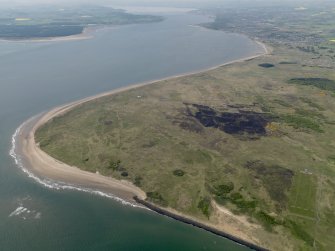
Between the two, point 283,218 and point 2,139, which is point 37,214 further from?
point 283,218

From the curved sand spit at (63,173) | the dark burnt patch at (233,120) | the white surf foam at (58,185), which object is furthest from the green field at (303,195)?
the curved sand spit at (63,173)

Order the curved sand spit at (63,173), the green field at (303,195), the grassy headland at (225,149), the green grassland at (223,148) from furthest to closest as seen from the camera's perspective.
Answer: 1. the curved sand spit at (63,173)
2. the green grassland at (223,148)
3. the green field at (303,195)
4. the grassy headland at (225,149)

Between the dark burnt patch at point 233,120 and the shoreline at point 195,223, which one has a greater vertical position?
the dark burnt patch at point 233,120

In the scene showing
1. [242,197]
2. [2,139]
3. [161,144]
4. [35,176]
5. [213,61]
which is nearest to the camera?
[242,197]

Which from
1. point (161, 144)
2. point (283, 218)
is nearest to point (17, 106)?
point (161, 144)

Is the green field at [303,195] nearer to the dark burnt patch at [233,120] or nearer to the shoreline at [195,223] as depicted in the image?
the shoreline at [195,223]

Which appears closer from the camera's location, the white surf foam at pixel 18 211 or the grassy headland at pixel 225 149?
the grassy headland at pixel 225 149
